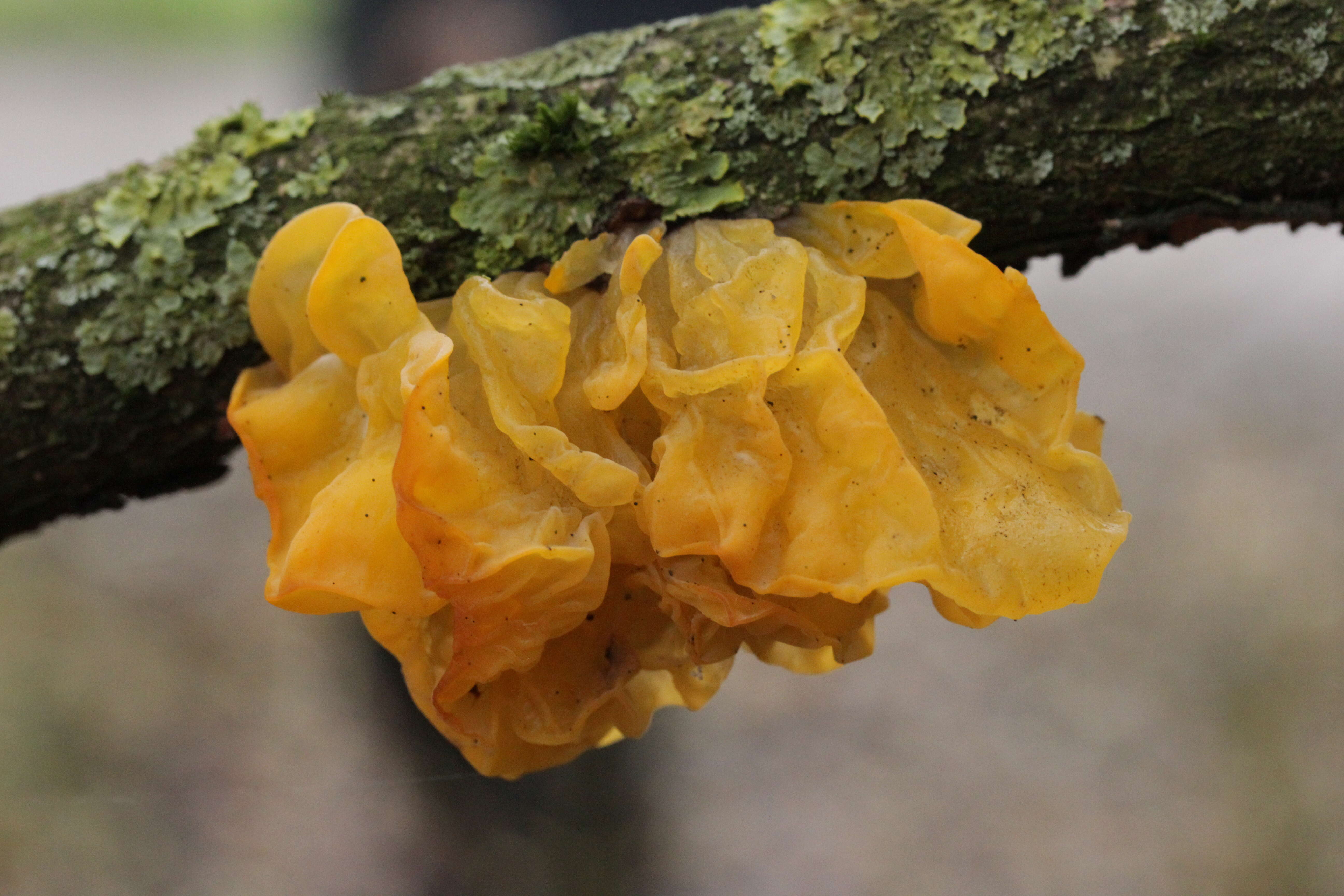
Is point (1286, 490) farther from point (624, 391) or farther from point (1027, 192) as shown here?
point (624, 391)

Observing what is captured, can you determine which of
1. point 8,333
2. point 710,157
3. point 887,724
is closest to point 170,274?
point 8,333

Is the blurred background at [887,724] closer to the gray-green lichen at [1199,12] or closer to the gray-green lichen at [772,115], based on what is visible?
the gray-green lichen at [772,115]

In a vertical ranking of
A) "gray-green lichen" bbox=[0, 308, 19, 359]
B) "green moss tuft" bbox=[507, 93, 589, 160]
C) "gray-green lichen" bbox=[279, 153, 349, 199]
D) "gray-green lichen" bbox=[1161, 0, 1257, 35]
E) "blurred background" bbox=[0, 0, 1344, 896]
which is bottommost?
"blurred background" bbox=[0, 0, 1344, 896]

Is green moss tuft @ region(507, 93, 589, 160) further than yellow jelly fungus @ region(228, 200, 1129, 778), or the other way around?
green moss tuft @ region(507, 93, 589, 160)

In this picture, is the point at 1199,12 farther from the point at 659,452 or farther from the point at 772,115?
the point at 659,452

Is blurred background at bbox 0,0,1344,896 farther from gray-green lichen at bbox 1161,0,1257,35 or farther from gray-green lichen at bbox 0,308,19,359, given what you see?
gray-green lichen at bbox 1161,0,1257,35

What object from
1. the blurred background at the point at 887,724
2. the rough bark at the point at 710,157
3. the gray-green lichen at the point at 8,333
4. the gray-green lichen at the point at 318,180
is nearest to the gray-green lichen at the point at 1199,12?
the rough bark at the point at 710,157

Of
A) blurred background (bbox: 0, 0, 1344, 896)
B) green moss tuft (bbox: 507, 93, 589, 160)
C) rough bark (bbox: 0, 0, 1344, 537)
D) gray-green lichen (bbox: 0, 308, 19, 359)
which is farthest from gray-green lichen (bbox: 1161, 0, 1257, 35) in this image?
blurred background (bbox: 0, 0, 1344, 896)
